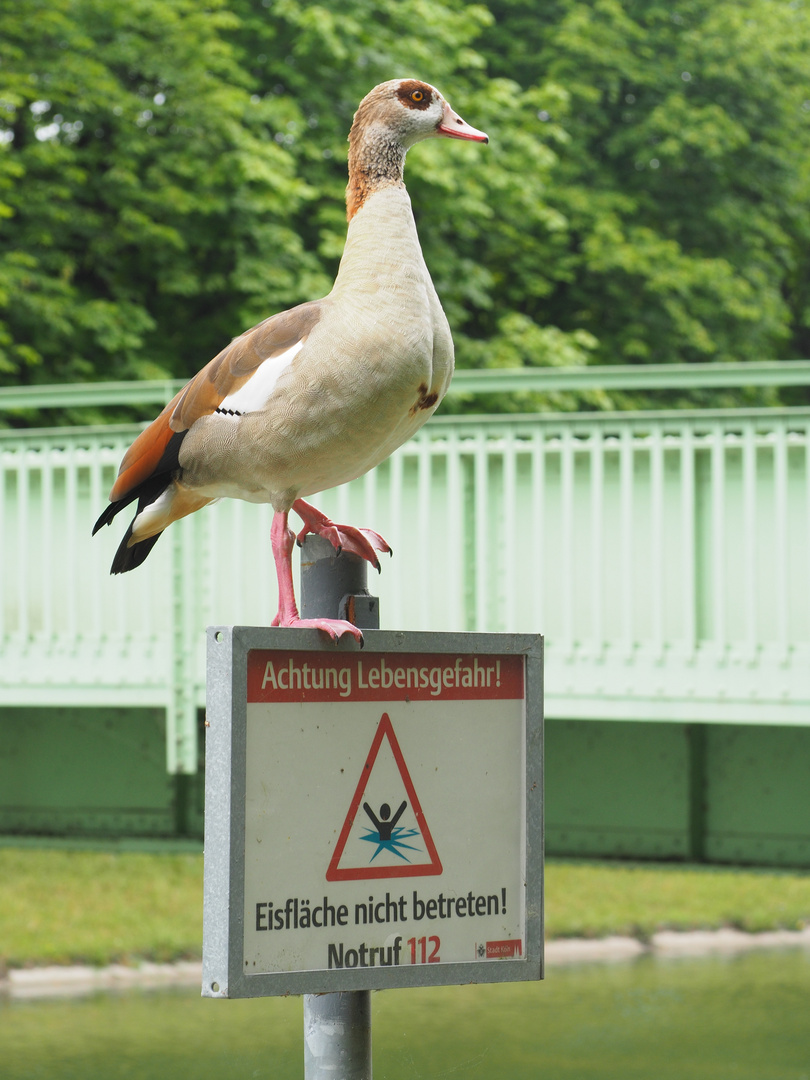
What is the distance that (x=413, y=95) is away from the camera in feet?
8.18

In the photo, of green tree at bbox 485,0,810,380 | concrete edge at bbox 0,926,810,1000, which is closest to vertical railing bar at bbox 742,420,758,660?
concrete edge at bbox 0,926,810,1000

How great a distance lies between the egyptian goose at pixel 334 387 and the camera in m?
2.25

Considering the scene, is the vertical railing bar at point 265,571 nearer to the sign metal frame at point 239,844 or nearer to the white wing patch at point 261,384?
the white wing patch at point 261,384

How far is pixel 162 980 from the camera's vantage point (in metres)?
12.0

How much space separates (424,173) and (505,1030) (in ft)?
29.7

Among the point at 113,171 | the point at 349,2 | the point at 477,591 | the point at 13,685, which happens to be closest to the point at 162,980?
the point at 13,685

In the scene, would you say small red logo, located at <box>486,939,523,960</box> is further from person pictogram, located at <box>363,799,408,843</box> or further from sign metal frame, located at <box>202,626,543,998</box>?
person pictogram, located at <box>363,799,408,843</box>

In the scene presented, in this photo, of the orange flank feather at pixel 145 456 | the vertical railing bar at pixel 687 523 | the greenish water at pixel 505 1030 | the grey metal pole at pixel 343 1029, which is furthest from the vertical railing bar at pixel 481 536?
the grey metal pole at pixel 343 1029

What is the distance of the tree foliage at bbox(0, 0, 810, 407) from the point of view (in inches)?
587

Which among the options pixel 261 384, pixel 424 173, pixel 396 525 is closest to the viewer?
pixel 261 384

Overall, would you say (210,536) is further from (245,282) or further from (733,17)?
(733,17)

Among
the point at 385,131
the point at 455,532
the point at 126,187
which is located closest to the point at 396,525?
the point at 455,532

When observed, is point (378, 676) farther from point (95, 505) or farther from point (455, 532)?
point (95, 505)

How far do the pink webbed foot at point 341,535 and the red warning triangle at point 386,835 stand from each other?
0.45 metres
